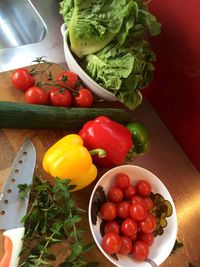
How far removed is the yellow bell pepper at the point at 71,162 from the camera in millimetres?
785

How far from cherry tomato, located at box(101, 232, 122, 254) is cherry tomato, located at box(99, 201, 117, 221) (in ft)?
0.16

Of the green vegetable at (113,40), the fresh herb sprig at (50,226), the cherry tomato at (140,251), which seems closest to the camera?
the fresh herb sprig at (50,226)

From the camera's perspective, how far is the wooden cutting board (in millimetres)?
792

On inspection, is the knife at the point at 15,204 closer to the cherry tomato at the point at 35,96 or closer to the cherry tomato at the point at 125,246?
the cherry tomato at the point at 35,96

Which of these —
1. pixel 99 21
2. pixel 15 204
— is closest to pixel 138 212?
pixel 15 204

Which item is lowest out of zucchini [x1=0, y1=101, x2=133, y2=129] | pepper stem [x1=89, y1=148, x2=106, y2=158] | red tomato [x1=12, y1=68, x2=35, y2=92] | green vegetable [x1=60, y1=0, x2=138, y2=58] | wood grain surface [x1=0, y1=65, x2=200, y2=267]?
wood grain surface [x1=0, y1=65, x2=200, y2=267]

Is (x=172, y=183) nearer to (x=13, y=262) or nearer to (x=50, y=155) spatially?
(x=50, y=155)

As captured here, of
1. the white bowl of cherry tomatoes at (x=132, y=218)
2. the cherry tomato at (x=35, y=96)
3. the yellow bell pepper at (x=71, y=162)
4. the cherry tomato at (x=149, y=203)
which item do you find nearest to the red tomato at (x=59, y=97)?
the cherry tomato at (x=35, y=96)

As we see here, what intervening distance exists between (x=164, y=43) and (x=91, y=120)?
335 mm

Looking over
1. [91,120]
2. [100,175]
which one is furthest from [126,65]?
[100,175]

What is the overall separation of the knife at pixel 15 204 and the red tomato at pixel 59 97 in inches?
5.7

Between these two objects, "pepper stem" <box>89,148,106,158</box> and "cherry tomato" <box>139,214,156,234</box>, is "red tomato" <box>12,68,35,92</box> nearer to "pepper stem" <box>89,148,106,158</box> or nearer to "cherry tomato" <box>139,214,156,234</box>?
"pepper stem" <box>89,148,106,158</box>

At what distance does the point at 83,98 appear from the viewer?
927 mm

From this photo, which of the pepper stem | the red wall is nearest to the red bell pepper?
the pepper stem
